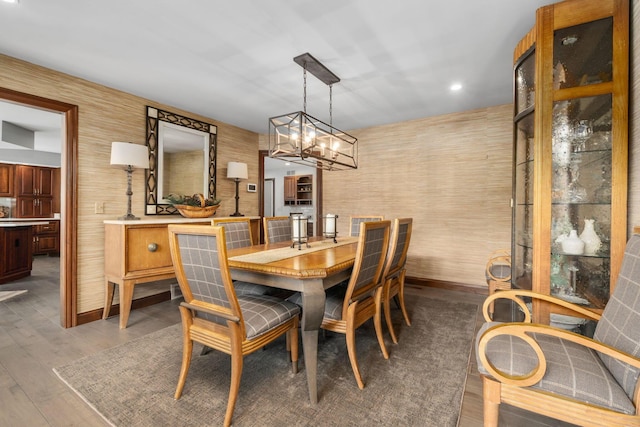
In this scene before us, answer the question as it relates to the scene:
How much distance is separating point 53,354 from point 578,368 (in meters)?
3.25

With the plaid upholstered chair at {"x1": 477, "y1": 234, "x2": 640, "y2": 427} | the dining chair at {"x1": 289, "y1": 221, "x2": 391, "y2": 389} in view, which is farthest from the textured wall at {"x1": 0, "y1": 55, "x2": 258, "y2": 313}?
the plaid upholstered chair at {"x1": 477, "y1": 234, "x2": 640, "y2": 427}

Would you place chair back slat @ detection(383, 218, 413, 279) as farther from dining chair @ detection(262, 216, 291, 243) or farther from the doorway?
the doorway

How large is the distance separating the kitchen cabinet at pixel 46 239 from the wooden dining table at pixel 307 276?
24.0 ft

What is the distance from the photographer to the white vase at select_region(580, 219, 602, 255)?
5.60 ft

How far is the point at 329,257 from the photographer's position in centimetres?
200

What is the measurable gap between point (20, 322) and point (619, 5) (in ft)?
17.2

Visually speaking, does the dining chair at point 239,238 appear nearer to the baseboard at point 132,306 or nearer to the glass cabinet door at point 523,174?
the baseboard at point 132,306

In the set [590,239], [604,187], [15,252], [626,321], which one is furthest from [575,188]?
[15,252]

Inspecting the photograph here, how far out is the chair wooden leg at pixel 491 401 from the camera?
1.19m

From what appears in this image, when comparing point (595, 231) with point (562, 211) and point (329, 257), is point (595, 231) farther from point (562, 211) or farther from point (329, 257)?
point (329, 257)

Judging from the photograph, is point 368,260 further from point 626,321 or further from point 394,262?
point 626,321

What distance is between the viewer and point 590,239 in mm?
1726

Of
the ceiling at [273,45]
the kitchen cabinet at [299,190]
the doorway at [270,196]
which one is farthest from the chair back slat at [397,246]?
the doorway at [270,196]

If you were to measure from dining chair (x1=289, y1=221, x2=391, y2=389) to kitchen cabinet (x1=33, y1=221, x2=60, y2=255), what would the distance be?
24.9 feet
